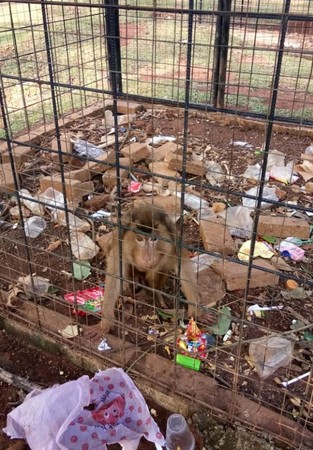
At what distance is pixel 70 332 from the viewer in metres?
3.71

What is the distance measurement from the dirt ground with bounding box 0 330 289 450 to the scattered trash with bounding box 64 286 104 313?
46cm

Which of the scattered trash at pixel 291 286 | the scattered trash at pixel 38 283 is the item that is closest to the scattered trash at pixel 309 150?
the scattered trash at pixel 291 286

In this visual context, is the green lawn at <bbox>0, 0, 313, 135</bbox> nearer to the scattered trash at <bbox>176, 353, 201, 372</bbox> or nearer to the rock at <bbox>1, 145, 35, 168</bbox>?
the rock at <bbox>1, 145, 35, 168</bbox>

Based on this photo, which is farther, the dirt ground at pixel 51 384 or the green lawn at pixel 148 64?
the green lawn at pixel 148 64

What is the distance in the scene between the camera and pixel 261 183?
233cm

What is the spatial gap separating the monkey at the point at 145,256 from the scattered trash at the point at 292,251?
1.13 meters

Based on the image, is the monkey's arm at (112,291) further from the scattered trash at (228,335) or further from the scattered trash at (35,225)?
the scattered trash at (35,225)

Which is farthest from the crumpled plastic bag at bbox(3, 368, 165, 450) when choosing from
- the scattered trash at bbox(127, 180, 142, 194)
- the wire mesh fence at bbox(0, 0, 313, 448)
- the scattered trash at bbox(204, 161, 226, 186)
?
the scattered trash at bbox(204, 161, 226, 186)

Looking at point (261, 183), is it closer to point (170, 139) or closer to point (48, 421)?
point (48, 421)

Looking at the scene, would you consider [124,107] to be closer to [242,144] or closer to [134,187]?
[242,144]

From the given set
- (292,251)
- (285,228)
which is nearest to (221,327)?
(292,251)

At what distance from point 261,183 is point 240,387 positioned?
170 cm

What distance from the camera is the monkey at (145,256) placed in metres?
3.71

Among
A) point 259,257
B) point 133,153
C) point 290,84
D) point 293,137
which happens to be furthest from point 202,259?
point 290,84
